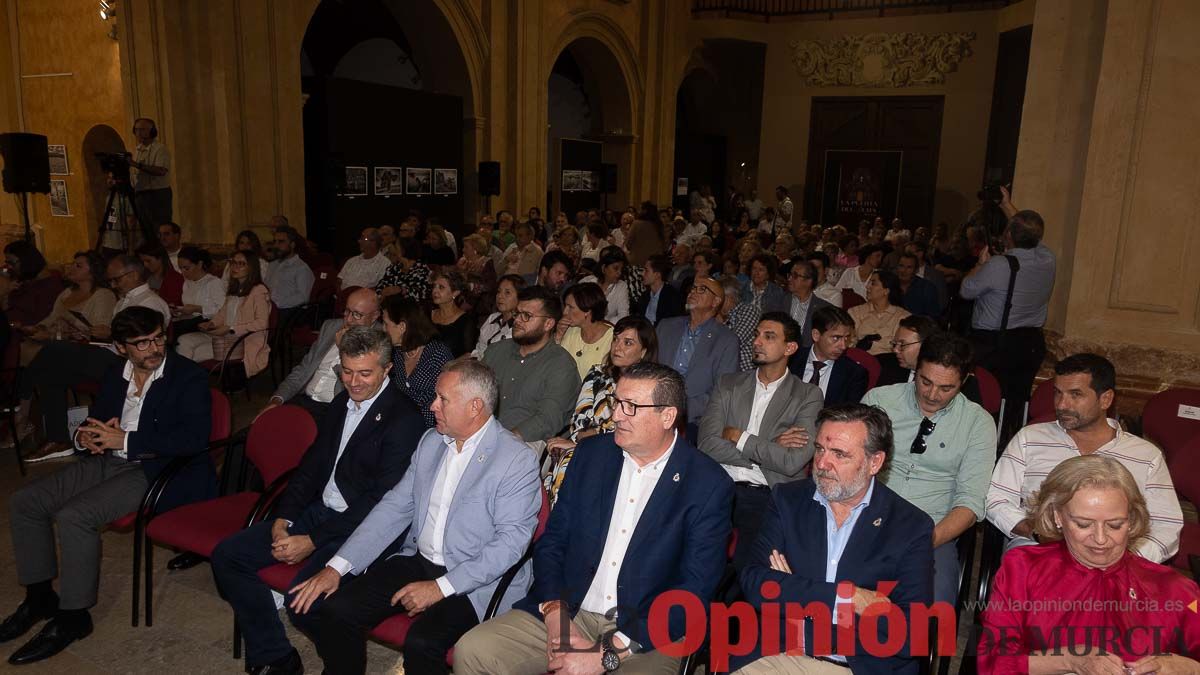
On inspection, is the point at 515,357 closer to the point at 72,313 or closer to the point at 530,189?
the point at 72,313

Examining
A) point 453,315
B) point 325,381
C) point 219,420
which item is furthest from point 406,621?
point 453,315

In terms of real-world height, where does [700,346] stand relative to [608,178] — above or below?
below

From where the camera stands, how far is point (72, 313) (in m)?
5.55

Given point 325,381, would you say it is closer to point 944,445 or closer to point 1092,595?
point 944,445

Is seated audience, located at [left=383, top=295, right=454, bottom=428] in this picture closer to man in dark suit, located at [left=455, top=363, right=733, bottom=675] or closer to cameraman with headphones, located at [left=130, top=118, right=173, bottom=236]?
man in dark suit, located at [left=455, top=363, right=733, bottom=675]

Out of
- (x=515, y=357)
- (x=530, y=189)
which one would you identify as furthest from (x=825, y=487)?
(x=530, y=189)

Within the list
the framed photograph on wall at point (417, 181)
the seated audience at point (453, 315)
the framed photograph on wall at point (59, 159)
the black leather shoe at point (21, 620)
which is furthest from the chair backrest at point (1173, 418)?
→ the framed photograph on wall at point (59, 159)

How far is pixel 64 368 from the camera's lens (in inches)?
196

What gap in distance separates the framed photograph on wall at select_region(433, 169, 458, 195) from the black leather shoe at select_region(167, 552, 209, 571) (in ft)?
32.3

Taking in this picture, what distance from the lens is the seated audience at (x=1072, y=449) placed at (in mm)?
2824

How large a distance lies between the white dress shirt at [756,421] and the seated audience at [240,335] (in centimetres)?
397

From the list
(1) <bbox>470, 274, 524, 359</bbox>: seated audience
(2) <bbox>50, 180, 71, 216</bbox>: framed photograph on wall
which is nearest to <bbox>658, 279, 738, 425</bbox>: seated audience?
(1) <bbox>470, 274, 524, 359</bbox>: seated audience

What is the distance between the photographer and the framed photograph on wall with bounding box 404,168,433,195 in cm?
1241

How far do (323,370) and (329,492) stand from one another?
4.91ft
